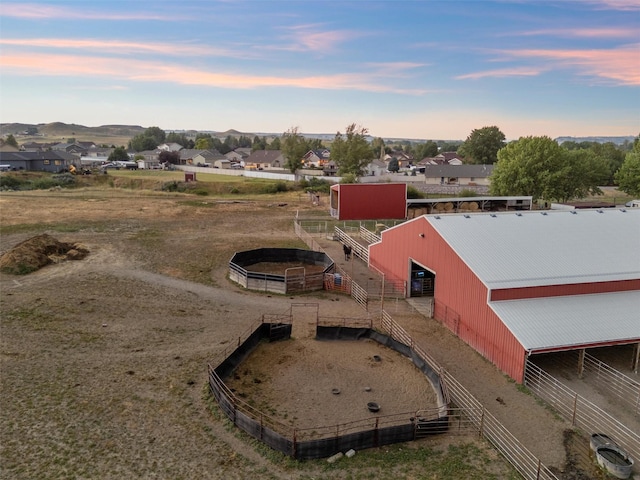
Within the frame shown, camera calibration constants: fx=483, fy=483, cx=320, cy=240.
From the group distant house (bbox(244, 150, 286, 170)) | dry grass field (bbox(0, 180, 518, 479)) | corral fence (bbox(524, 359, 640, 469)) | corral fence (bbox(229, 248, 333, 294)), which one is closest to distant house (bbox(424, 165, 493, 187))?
distant house (bbox(244, 150, 286, 170))

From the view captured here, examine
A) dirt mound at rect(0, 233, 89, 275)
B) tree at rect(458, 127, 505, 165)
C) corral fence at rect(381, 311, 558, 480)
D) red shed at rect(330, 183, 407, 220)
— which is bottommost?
corral fence at rect(381, 311, 558, 480)

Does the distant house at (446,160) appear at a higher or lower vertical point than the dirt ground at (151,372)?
higher

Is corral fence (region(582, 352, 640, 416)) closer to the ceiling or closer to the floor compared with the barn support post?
closer to the floor

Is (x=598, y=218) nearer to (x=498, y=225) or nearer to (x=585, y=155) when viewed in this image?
(x=498, y=225)

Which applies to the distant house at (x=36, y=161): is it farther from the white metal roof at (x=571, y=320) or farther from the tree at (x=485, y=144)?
the white metal roof at (x=571, y=320)

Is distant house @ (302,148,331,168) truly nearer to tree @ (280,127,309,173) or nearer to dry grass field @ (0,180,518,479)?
tree @ (280,127,309,173)

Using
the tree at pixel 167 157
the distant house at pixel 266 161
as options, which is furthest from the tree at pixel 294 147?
the tree at pixel 167 157

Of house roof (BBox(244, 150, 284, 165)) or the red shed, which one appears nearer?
the red shed
